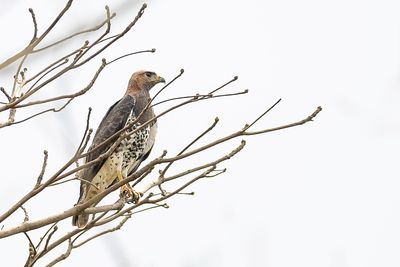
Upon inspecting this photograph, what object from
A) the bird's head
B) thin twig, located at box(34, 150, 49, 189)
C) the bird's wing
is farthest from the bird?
thin twig, located at box(34, 150, 49, 189)

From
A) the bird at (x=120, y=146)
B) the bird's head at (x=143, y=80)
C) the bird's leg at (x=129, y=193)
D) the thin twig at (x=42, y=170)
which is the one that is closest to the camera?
the thin twig at (x=42, y=170)

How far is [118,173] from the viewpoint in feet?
27.6

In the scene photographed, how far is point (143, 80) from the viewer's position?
9.73 metres

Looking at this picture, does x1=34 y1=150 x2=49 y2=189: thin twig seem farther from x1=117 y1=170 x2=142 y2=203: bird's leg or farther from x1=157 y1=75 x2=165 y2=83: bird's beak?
x1=157 y1=75 x2=165 y2=83: bird's beak

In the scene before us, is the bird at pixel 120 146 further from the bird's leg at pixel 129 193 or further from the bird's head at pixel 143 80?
the bird's head at pixel 143 80

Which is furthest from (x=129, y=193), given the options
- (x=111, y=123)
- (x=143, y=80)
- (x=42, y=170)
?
(x=42, y=170)

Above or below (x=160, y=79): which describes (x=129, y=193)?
below

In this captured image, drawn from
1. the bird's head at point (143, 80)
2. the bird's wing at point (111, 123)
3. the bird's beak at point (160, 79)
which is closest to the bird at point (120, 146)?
the bird's wing at point (111, 123)

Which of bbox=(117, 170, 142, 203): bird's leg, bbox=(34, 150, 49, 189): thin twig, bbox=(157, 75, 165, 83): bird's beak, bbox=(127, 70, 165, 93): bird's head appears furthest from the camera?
bbox=(157, 75, 165, 83): bird's beak

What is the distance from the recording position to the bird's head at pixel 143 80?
9.66 metres

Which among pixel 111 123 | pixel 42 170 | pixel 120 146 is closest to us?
pixel 42 170

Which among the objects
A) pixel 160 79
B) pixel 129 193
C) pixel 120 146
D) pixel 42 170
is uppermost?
pixel 160 79

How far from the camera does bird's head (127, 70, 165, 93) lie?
966 centimetres

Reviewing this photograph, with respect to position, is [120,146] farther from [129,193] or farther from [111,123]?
[129,193]
